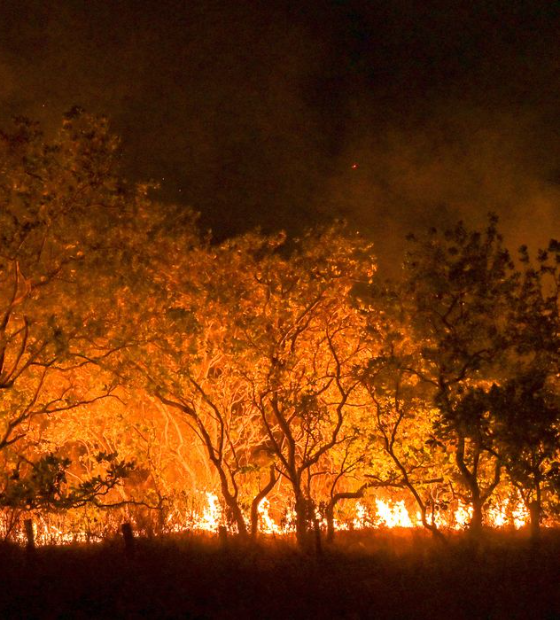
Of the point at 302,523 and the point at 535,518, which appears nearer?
the point at 535,518

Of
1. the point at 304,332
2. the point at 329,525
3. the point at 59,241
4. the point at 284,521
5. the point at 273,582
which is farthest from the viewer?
the point at 304,332

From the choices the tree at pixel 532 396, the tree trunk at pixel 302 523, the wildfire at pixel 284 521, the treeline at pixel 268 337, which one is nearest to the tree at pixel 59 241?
the treeline at pixel 268 337

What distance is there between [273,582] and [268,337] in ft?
20.7

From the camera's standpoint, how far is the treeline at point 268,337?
12.1m

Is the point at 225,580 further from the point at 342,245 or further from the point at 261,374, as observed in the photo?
the point at 342,245

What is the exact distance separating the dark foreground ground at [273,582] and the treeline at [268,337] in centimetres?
112

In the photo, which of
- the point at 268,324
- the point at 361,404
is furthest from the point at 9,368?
the point at 361,404

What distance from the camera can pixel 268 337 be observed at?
614 inches

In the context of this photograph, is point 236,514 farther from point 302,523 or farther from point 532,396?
point 532,396

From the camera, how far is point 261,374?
1576cm

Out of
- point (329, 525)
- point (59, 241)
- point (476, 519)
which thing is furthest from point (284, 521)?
point (59, 241)

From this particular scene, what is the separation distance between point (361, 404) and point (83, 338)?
22.6ft

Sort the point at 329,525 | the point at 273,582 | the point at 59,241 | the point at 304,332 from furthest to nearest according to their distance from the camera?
the point at 304,332, the point at 329,525, the point at 59,241, the point at 273,582

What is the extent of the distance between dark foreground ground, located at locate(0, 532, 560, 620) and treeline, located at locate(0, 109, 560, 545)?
112 cm
